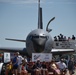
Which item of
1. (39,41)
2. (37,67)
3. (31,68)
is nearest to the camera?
(37,67)

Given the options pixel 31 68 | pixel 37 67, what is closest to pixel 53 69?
pixel 37 67

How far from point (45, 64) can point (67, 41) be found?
26.0 m

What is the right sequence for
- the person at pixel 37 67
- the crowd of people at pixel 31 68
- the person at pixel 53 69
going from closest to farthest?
the crowd of people at pixel 31 68 < the person at pixel 37 67 < the person at pixel 53 69

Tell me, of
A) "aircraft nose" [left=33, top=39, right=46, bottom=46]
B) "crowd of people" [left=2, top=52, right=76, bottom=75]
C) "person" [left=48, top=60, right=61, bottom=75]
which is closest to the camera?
"crowd of people" [left=2, top=52, right=76, bottom=75]

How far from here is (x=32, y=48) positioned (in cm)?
2744

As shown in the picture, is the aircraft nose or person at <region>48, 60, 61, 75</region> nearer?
person at <region>48, 60, 61, 75</region>

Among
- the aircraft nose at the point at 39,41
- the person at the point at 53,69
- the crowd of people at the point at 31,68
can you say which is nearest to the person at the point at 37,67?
the crowd of people at the point at 31,68

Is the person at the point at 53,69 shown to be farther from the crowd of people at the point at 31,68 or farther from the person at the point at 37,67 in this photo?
the person at the point at 37,67

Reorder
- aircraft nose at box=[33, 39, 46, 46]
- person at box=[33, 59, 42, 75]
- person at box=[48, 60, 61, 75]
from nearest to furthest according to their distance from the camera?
person at box=[33, 59, 42, 75] → person at box=[48, 60, 61, 75] → aircraft nose at box=[33, 39, 46, 46]

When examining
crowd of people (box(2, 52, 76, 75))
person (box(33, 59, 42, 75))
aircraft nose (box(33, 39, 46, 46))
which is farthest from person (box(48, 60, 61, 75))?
aircraft nose (box(33, 39, 46, 46))

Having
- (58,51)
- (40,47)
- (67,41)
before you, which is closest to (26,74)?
(40,47)

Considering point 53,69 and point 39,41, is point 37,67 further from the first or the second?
point 39,41

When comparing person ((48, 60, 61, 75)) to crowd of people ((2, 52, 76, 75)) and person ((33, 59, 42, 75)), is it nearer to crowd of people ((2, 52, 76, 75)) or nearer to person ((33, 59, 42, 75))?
crowd of people ((2, 52, 76, 75))

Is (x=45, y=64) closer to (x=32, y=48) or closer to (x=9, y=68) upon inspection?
(x=9, y=68)
